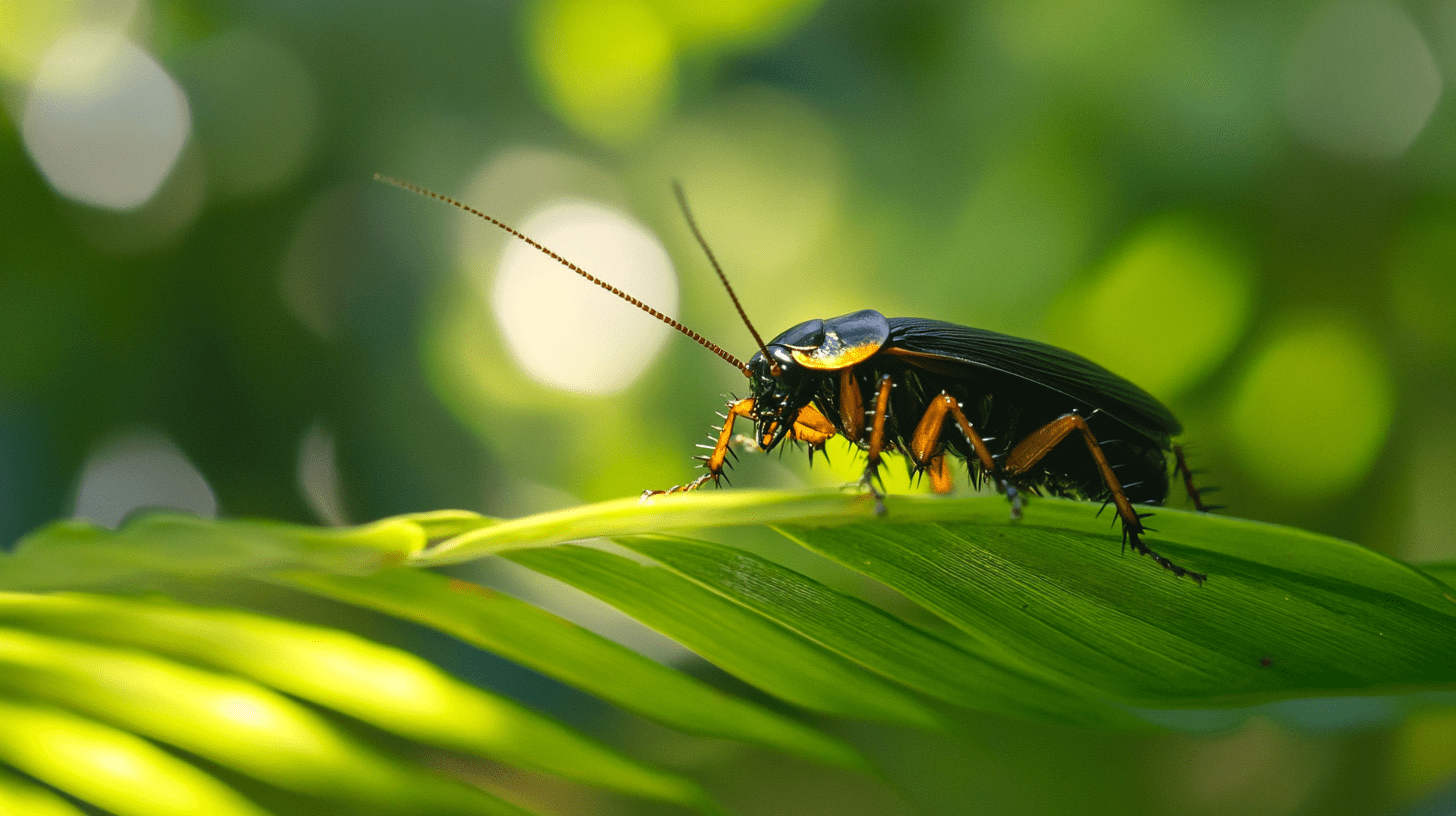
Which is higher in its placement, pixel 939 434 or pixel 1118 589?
pixel 939 434

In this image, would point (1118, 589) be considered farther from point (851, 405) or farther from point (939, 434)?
point (851, 405)

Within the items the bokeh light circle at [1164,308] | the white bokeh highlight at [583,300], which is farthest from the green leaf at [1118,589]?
the white bokeh highlight at [583,300]

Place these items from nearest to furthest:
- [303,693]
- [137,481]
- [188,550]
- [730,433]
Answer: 1. [188,550]
2. [303,693]
3. [730,433]
4. [137,481]

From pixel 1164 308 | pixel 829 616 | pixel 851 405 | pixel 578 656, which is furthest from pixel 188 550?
pixel 1164 308

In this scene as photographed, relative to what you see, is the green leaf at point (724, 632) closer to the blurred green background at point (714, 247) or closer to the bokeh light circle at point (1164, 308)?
the blurred green background at point (714, 247)

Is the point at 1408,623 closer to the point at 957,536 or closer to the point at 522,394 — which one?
the point at 957,536

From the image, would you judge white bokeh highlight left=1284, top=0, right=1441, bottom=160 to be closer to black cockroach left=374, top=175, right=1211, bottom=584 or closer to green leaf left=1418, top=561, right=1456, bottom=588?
black cockroach left=374, top=175, right=1211, bottom=584
